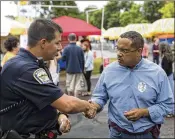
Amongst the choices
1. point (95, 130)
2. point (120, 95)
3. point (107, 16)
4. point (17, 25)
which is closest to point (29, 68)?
point (120, 95)

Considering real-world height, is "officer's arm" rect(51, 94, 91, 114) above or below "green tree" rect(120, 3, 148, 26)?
above

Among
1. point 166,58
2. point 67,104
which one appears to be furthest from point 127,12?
point 67,104

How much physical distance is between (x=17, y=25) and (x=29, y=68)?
475 inches

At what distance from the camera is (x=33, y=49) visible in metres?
2.82

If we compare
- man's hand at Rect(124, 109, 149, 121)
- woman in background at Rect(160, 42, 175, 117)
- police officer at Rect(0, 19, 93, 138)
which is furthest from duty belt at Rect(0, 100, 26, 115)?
woman in background at Rect(160, 42, 175, 117)

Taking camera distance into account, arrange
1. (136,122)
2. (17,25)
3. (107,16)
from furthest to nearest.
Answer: (107,16) → (17,25) → (136,122)

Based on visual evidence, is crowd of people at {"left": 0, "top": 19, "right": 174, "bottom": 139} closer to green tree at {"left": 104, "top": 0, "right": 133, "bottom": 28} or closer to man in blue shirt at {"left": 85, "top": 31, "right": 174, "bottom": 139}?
man in blue shirt at {"left": 85, "top": 31, "right": 174, "bottom": 139}

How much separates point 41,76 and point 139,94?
1.08 m

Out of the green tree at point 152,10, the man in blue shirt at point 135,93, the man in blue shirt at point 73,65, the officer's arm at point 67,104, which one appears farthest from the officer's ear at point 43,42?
the green tree at point 152,10

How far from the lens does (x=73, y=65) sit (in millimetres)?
10492

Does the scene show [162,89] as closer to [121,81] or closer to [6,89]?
[121,81]

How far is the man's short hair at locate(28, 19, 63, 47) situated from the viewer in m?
2.78

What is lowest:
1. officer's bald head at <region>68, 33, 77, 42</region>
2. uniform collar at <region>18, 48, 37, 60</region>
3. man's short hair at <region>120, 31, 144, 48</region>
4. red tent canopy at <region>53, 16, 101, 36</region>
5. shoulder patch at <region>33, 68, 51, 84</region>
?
red tent canopy at <region>53, 16, 101, 36</region>

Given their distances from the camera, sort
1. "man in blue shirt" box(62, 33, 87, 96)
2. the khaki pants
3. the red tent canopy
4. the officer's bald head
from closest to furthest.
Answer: the officer's bald head < "man in blue shirt" box(62, 33, 87, 96) < the khaki pants < the red tent canopy
